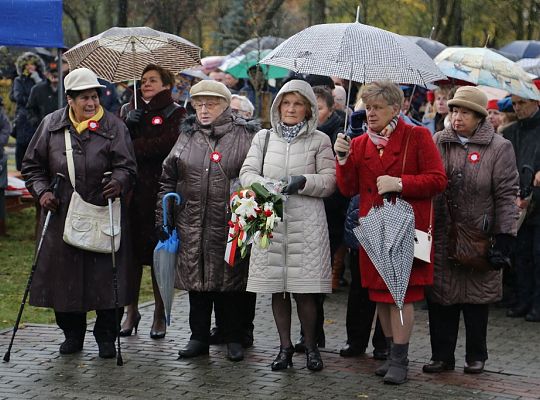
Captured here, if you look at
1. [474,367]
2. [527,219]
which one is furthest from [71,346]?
[527,219]

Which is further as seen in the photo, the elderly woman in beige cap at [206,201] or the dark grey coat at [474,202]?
the elderly woman in beige cap at [206,201]

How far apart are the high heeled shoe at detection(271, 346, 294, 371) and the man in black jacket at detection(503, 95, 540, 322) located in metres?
3.23

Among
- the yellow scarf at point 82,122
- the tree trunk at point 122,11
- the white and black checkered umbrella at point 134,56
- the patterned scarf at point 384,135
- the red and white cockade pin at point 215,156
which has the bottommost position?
the red and white cockade pin at point 215,156

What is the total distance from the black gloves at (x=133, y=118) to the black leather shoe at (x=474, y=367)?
325cm

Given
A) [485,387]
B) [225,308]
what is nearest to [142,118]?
[225,308]

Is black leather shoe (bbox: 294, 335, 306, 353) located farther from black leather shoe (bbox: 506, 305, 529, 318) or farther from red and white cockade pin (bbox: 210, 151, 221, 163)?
black leather shoe (bbox: 506, 305, 529, 318)

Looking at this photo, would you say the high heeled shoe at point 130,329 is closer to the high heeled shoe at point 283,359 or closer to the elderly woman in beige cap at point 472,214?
the high heeled shoe at point 283,359

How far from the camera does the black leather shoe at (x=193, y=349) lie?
870 centimetres

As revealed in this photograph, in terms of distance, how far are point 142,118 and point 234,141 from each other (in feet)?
3.38

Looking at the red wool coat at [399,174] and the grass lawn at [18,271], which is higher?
the red wool coat at [399,174]

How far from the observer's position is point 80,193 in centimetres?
852

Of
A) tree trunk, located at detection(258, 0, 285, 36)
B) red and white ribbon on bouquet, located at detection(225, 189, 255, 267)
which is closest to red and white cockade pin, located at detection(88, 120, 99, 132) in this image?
red and white ribbon on bouquet, located at detection(225, 189, 255, 267)

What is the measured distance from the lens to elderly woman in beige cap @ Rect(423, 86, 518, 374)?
820 cm

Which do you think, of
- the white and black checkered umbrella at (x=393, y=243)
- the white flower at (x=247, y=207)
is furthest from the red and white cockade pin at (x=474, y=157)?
the white flower at (x=247, y=207)
